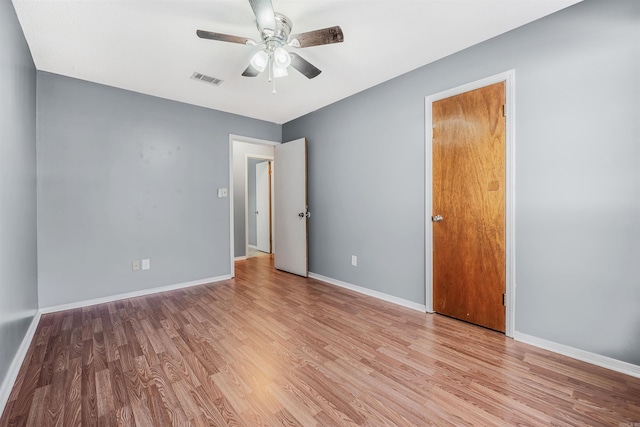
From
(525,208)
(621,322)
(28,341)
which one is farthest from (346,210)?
(28,341)

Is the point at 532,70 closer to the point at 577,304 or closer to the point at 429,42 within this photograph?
the point at 429,42

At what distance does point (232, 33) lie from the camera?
85.5 inches

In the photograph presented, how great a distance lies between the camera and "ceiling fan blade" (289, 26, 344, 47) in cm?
176

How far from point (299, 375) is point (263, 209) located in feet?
Result: 16.2

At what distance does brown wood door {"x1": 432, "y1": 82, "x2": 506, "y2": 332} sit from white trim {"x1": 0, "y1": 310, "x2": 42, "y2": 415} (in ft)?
10.2

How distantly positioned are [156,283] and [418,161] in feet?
11.3

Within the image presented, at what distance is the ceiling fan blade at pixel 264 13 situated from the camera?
61.8 inches

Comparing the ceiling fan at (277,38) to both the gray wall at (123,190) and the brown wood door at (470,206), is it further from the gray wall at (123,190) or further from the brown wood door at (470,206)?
the gray wall at (123,190)

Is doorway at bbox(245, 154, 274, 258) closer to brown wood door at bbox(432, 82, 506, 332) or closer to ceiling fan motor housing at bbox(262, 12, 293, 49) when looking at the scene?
ceiling fan motor housing at bbox(262, 12, 293, 49)

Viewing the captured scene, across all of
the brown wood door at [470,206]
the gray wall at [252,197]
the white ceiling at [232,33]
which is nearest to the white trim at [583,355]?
the brown wood door at [470,206]

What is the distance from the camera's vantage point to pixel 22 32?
2.07 metres

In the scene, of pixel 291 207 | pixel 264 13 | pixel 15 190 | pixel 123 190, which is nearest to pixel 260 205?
pixel 291 207

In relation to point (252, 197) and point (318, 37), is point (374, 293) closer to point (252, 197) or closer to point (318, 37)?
point (318, 37)

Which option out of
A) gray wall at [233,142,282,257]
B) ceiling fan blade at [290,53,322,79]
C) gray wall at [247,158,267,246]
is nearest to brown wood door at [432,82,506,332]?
ceiling fan blade at [290,53,322,79]
